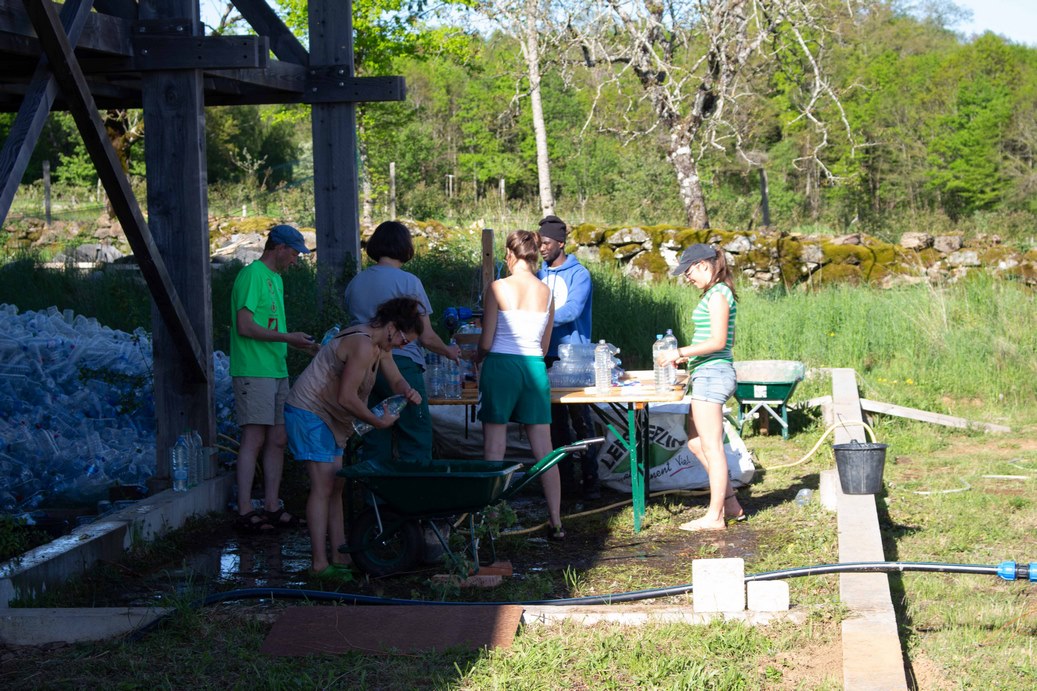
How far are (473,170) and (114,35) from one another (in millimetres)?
32420

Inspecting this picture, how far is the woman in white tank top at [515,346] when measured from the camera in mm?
6062

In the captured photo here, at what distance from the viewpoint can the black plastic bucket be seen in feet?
19.9

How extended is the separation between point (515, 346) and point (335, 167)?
2462 millimetres

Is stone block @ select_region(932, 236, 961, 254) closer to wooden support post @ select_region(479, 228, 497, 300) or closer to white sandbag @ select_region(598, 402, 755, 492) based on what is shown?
white sandbag @ select_region(598, 402, 755, 492)

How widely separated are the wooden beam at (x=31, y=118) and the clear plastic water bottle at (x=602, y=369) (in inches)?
122

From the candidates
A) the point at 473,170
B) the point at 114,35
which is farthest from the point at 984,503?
the point at 473,170

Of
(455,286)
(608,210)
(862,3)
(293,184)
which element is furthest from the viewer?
(293,184)

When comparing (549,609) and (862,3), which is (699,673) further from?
(862,3)

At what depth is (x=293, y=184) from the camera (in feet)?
134

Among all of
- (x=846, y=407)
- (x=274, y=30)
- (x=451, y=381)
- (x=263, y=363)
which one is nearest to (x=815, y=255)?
(x=846, y=407)

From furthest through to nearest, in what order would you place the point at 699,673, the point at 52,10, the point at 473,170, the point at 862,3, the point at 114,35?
the point at 473,170
the point at 862,3
the point at 114,35
the point at 52,10
the point at 699,673

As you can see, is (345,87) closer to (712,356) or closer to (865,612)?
(712,356)

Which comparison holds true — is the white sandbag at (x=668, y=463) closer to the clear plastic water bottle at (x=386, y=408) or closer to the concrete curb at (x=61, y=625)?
the clear plastic water bottle at (x=386, y=408)

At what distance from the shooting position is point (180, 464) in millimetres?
6512
